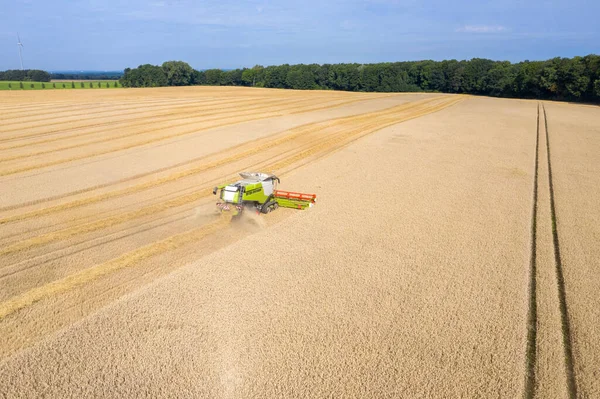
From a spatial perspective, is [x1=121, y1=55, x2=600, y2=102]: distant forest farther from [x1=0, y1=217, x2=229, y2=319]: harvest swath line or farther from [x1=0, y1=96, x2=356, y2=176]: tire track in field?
[x1=0, y1=217, x2=229, y2=319]: harvest swath line

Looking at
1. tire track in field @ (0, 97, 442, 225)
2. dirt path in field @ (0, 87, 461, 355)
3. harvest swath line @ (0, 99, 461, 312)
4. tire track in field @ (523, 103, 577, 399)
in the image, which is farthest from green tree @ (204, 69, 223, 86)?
tire track in field @ (523, 103, 577, 399)

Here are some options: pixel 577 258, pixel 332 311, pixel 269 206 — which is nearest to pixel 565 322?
pixel 577 258

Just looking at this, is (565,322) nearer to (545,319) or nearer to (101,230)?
(545,319)

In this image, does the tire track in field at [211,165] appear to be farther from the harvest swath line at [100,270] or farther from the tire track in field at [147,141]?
the tire track in field at [147,141]

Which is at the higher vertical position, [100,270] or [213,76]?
[213,76]

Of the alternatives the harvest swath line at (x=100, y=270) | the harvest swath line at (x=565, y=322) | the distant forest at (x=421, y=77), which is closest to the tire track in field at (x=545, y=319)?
the harvest swath line at (x=565, y=322)

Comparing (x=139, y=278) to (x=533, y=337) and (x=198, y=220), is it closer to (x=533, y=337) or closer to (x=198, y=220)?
(x=198, y=220)
